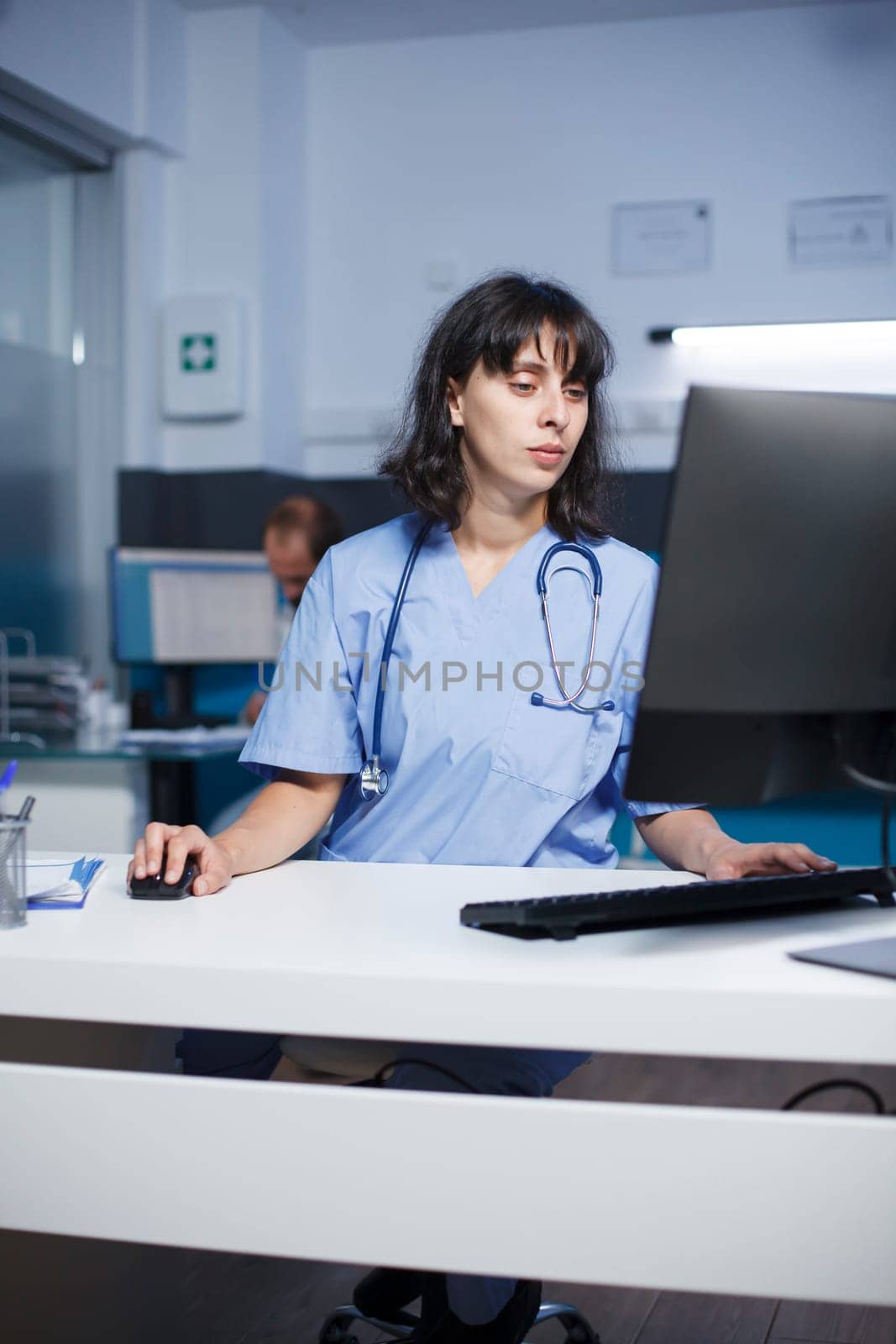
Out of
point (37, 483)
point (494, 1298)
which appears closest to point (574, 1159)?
point (494, 1298)

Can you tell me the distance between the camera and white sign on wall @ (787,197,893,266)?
3701 mm

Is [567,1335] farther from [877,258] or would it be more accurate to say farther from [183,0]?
[183,0]

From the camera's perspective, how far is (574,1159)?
89 centimetres

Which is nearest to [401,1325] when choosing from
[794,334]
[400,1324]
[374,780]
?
[400,1324]

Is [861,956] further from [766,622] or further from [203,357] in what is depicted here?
[203,357]

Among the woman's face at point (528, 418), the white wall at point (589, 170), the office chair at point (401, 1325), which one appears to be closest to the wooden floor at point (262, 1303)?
the office chair at point (401, 1325)

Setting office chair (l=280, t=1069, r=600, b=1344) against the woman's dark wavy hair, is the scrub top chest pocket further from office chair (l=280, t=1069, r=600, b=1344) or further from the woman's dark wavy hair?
office chair (l=280, t=1069, r=600, b=1344)

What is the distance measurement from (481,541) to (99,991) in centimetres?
77

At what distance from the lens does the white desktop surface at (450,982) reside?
2.84 ft

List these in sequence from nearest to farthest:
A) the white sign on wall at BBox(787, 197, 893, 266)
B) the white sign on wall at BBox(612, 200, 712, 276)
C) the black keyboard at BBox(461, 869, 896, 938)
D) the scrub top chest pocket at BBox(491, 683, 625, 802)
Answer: the black keyboard at BBox(461, 869, 896, 938) → the scrub top chest pocket at BBox(491, 683, 625, 802) → the white sign on wall at BBox(787, 197, 893, 266) → the white sign on wall at BBox(612, 200, 712, 276)

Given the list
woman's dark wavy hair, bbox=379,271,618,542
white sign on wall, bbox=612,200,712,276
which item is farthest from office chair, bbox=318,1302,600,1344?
A: white sign on wall, bbox=612,200,712,276

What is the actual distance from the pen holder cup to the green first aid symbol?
9.73ft

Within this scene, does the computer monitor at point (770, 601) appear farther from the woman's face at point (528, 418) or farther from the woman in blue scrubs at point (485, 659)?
the woman's face at point (528, 418)

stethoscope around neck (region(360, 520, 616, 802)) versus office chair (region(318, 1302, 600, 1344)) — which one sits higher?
stethoscope around neck (region(360, 520, 616, 802))
